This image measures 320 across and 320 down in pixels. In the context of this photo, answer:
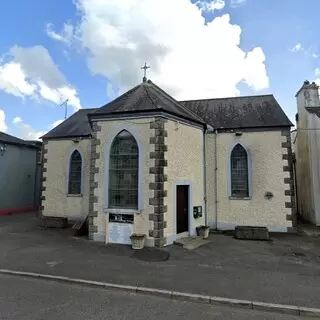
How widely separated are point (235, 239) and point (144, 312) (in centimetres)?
726

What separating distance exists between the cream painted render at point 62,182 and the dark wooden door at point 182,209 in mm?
6648

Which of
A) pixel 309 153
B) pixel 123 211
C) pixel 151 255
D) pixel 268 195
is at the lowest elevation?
pixel 151 255

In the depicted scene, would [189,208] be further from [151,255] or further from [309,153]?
[309,153]

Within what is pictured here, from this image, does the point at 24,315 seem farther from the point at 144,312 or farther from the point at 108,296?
the point at 144,312

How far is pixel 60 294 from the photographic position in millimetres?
5855

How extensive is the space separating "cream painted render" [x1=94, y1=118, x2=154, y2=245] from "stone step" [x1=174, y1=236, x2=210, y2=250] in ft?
3.98

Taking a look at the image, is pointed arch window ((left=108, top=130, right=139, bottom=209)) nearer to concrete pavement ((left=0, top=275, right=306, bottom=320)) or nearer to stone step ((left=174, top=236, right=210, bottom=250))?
stone step ((left=174, top=236, right=210, bottom=250))

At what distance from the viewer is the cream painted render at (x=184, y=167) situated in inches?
419

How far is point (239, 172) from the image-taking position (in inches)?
544

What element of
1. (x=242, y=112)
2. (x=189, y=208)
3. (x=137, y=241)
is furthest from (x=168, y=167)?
(x=242, y=112)

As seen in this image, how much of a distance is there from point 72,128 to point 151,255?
11.1 metres

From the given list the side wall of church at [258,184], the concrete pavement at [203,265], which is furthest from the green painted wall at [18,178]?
the side wall of church at [258,184]

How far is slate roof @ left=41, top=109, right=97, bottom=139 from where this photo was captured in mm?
16578

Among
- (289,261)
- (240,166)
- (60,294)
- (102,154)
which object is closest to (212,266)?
(289,261)
